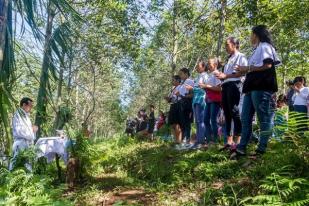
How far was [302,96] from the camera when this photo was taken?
7820 mm

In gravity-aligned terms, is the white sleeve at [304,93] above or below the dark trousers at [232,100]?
above

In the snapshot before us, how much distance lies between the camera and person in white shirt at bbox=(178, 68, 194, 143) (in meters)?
7.63

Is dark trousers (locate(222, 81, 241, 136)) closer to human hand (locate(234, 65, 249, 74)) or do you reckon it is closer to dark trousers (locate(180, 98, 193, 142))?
human hand (locate(234, 65, 249, 74))

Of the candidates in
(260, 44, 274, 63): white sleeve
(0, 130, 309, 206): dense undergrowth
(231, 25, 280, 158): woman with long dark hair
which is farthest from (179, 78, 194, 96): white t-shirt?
(260, 44, 274, 63): white sleeve

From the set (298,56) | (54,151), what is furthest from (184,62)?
(54,151)

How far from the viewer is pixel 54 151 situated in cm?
779

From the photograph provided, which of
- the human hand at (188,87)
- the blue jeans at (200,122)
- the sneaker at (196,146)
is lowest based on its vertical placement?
the sneaker at (196,146)

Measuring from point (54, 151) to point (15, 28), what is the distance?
467 centimetres

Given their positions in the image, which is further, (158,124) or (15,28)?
(158,124)

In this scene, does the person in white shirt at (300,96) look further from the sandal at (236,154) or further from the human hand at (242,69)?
the human hand at (242,69)

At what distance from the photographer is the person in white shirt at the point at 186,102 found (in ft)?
25.0

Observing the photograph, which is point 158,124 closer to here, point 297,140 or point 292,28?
point 292,28

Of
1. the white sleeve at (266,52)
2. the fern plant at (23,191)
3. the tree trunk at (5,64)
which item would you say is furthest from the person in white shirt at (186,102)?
the tree trunk at (5,64)

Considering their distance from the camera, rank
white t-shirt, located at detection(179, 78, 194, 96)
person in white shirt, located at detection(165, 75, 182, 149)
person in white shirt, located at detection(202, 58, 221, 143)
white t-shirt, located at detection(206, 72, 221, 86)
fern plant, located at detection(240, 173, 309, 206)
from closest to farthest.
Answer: fern plant, located at detection(240, 173, 309, 206) → person in white shirt, located at detection(202, 58, 221, 143) → white t-shirt, located at detection(206, 72, 221, 86) → white t-shirt, located at detection(179, 78, 194, 96) → person in white shirt, located at detection(165, 75, 182, 149)
